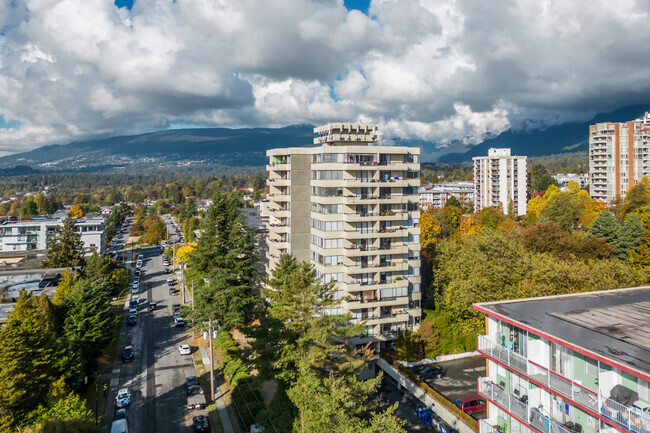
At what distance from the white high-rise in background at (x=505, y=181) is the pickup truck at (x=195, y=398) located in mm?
94339

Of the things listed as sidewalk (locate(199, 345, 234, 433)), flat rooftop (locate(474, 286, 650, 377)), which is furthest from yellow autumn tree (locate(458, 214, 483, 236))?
sidewalk (locate(199, 345, 234, 433))

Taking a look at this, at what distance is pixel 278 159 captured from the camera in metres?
49.8

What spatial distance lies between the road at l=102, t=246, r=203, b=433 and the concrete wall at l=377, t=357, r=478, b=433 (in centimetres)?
1654

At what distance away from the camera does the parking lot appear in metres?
32.8

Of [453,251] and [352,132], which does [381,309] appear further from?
[352,132]

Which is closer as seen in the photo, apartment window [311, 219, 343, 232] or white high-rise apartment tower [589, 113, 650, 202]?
apartment window [311, 219, 343, 232]

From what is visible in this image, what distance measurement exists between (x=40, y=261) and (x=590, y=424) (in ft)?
272

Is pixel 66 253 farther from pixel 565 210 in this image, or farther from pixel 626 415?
pixel 565 210

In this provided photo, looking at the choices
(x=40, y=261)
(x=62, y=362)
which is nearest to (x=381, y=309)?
(x=62, y=362)

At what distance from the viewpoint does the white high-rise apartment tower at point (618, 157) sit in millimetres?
98375

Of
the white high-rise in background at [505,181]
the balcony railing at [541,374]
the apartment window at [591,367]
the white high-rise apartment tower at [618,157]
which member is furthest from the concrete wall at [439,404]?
the white high-rise in background at [505,181]

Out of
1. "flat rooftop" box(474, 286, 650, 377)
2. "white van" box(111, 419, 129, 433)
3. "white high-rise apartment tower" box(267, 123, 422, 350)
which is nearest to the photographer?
"flat rooftop" box(474, 286, 650, 377)

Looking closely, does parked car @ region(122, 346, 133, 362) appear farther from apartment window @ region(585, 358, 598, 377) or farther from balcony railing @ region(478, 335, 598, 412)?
apartment window @ region(585, 358, 598, 377)

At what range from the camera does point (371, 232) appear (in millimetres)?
42156
